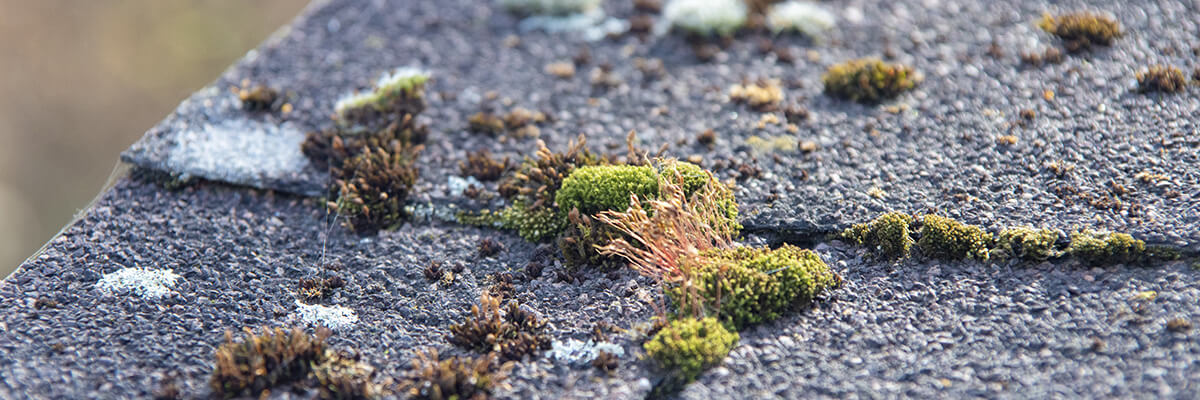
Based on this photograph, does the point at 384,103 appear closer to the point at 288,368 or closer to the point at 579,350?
the point at 288,368

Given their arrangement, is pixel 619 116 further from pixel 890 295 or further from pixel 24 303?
pixel 24 303

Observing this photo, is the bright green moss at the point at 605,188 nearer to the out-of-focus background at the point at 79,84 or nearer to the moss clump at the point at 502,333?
the moss clump at the point at 502,333

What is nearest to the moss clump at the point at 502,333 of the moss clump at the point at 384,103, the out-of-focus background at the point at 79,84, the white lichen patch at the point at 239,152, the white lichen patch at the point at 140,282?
the white lichen patch at the point at 140,282

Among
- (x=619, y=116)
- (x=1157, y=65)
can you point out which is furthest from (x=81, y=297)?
(x=1157, y=65)

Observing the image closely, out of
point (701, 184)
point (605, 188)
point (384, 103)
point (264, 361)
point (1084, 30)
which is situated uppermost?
point (384, 103)

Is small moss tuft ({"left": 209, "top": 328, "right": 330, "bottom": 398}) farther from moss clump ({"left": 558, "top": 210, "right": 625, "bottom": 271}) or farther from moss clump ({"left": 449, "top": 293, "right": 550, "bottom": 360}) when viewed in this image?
moss clump ({"left": 558, "top": 210, "right": 625, "bottom": 271})

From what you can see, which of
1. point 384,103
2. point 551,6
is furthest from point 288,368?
point 551,6

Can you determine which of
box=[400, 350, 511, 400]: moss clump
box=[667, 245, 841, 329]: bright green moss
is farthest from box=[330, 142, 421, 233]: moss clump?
box=[667, 245, 841, 329]: bright green moss

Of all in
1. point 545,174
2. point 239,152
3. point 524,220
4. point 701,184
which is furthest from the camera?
point 239,152
